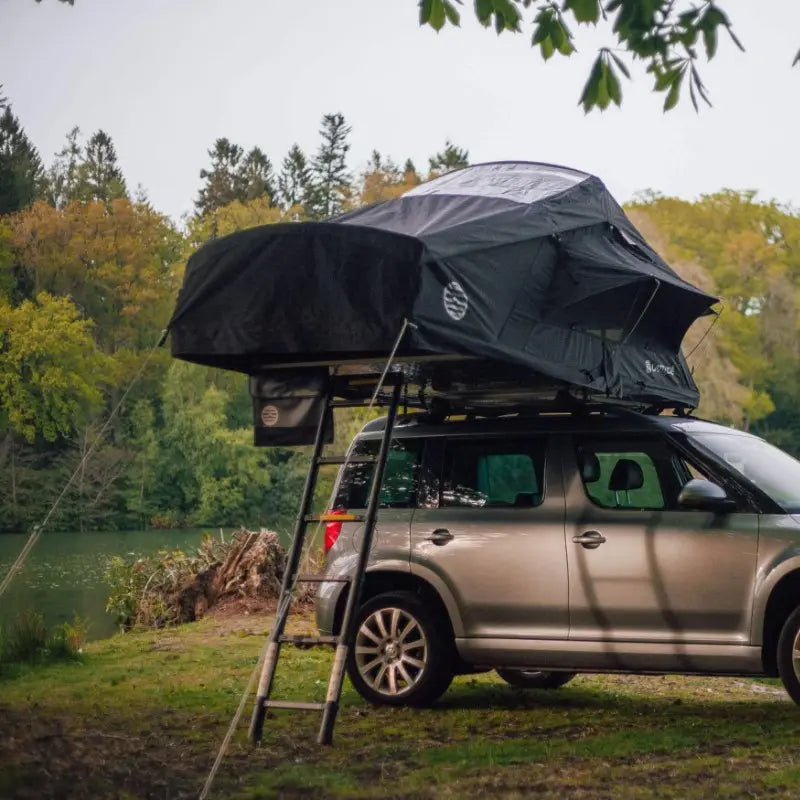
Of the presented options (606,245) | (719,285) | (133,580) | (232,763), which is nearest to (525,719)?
(232,763)

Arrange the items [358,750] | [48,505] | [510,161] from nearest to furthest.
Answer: [358,750], [510,161], [48,505]

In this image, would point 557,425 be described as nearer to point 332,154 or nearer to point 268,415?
point 268,415

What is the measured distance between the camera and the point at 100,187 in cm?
9412

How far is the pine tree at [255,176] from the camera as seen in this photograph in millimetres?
104688

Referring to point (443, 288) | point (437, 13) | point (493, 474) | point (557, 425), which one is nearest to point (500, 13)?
point (437, 13)

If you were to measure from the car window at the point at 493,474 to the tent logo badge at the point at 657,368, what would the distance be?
1.59m

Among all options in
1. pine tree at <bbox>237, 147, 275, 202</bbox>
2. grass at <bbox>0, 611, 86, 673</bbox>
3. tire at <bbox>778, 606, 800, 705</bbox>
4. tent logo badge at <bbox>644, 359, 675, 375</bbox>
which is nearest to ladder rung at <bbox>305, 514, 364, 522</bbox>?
tent logo badge at <bbox>644, 359, 675, 375</bbox>

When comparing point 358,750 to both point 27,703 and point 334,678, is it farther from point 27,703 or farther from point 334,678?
point 27,703

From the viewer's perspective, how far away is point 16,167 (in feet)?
278

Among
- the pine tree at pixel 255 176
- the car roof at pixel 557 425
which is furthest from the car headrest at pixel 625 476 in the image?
the pine tree at pixel 255 176

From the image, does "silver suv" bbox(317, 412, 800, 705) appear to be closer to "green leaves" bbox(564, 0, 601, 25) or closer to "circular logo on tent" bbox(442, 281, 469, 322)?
"circular logo on tent" bbox(442, 281, 469, 322)

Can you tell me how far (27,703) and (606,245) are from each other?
18.0 ft

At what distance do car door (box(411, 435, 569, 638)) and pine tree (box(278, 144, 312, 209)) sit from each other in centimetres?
9681

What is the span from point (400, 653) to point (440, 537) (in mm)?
866
